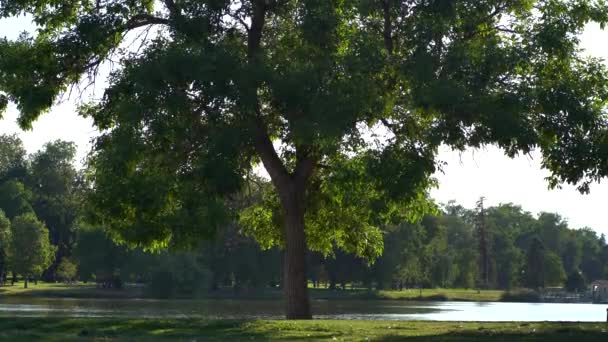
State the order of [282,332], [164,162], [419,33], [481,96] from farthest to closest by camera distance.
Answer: [164,162]
[419,33]
[481,96]
[282,332]

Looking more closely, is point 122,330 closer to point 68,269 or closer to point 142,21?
point 142,21

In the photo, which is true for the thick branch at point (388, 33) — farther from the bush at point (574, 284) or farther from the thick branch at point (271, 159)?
the bush at point (574, 284)

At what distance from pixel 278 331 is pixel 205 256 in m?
71.5

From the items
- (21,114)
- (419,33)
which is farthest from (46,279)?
(419,33)

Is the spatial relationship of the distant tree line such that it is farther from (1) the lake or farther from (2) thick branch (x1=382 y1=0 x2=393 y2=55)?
(2) thick branch (x1=382 y1=0 x2=393 y2=55)

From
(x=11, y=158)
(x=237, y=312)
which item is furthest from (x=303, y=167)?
(x=11, y=158)

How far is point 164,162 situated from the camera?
1132 inches

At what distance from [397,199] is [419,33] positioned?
4.56m

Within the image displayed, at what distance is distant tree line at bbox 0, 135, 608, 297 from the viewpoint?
90.9m

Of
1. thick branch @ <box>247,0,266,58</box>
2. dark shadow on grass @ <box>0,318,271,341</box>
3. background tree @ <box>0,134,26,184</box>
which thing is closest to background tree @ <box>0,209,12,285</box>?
background tree @ <box>0,134,26,184</box>

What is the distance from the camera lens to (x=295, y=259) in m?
30.1

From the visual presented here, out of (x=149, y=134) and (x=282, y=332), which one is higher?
(x=149, y=134)

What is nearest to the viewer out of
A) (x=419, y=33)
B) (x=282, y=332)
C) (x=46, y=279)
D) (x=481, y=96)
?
(x=282, y=332)

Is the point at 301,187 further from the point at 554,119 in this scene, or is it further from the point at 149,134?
the point at 554,119
